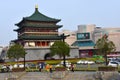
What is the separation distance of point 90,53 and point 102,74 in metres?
105

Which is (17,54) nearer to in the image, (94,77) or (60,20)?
(60,20)

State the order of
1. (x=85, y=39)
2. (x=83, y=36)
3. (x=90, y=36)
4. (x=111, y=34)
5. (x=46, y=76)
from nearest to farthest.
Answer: (x=46, y=76) < (x=111, y=34) < (x=83, y=36) < (x=85, y=39) < (x=90, y=36)

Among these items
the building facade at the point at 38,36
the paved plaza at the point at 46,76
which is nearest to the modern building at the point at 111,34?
the building facade at the point at 38,36

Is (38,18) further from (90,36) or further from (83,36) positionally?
(90,36)

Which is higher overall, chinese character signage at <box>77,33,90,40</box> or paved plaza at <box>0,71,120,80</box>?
chinese character signage at <box>77,33,90,40</box>

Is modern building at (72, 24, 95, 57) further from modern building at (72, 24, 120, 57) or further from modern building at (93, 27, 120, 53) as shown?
modern building at (93, 27, 120, 53)

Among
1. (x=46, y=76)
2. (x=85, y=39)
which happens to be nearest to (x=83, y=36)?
(x=85, y=39)

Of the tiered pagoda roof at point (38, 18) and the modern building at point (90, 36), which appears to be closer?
the tiered pagoda roof at point (38, 18)

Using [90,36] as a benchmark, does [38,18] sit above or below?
above

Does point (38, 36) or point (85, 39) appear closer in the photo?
point (38, 36)

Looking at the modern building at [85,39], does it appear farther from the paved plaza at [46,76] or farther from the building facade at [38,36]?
the paved plaza at [46,76]

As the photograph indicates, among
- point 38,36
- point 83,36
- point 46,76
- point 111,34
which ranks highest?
point 111,34

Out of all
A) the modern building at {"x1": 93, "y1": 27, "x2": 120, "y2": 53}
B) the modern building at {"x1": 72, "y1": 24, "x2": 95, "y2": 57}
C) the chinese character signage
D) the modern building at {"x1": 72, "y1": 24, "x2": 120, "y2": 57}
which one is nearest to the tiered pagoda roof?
the modern building at {"x1": 72, "y1": 24, "x2": 120, "y2": 57}

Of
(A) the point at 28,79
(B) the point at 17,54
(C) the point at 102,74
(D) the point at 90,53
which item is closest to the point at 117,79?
(C) the point at 102,74
